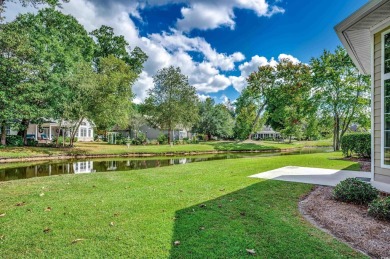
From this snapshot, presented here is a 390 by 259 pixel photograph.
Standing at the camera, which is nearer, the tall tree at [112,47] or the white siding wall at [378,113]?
the white siding wall at [378,113]

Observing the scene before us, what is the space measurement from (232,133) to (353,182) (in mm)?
38273

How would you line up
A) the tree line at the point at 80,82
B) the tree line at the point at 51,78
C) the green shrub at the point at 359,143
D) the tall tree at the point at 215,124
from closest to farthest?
the green shrub at the point at 359,143 < the tree line at the point at 51,78 < the tree line at the point at 80,82 < the tall tree at the point at 215,124

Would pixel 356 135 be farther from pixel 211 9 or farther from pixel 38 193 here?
pixel 38 193

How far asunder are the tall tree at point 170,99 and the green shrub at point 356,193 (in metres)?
26.0

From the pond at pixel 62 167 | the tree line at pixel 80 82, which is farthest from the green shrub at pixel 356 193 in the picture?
the tree line at pixel 80 82

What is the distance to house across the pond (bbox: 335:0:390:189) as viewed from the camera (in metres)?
4.67

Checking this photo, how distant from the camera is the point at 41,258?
94.3 inches

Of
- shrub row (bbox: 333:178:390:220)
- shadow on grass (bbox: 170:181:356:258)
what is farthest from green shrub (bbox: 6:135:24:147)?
shrub row (bbox: 333:178:390:220)

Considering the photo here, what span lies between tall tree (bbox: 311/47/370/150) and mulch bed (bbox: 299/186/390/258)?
15.8 meters

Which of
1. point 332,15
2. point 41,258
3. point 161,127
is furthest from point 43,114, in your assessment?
point 332,15

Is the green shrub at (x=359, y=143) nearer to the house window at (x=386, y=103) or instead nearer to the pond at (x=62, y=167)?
the house window at (x=386, y=103)

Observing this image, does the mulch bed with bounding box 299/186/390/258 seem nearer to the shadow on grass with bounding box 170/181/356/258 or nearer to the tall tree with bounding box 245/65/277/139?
the shadow on grass with bounding box 170/181/356/258

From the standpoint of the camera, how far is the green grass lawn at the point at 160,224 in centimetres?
257

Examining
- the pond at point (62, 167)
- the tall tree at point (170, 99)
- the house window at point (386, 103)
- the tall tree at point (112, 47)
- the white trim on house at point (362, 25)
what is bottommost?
the pond at point (62, 167)
